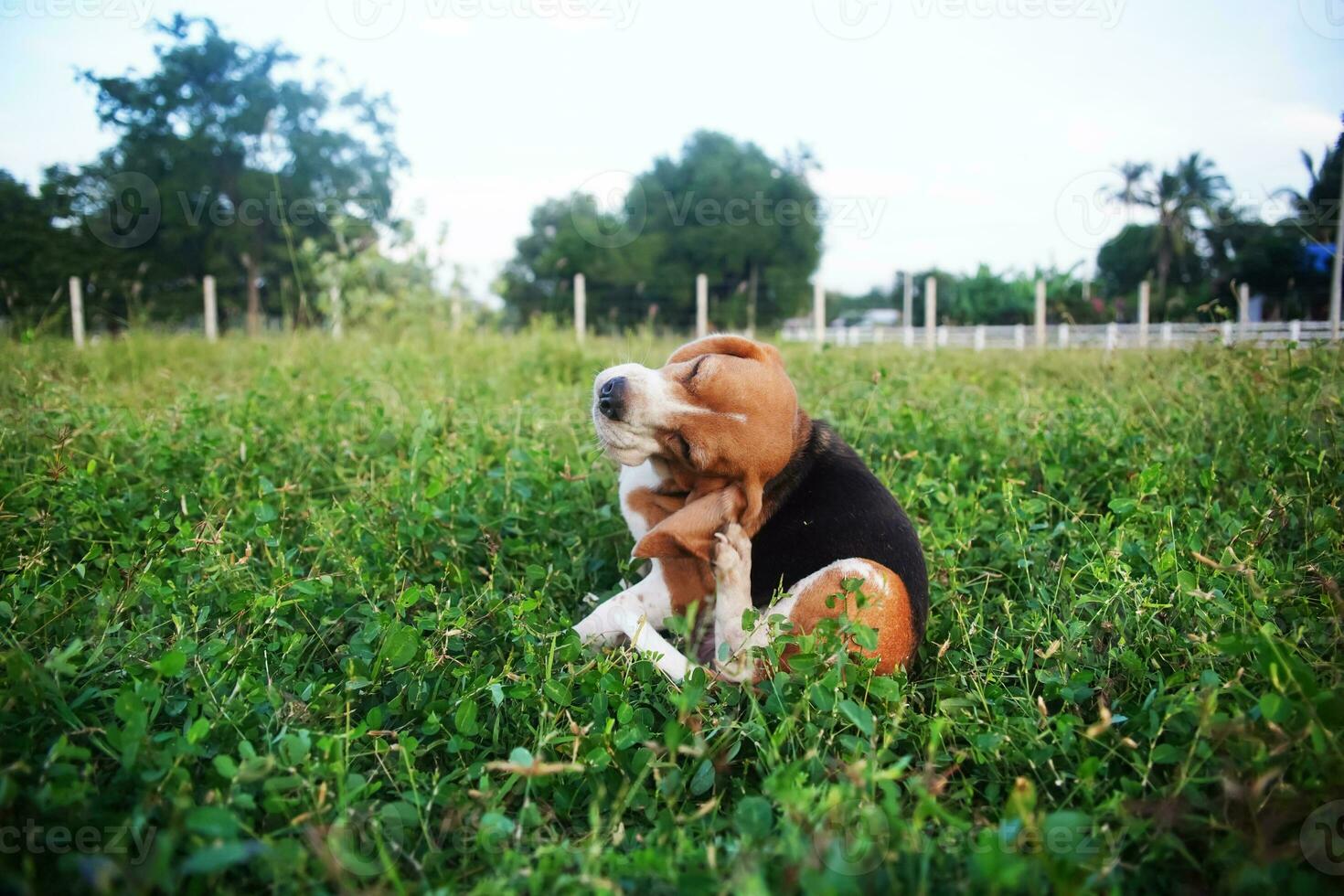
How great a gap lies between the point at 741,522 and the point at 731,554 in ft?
0.57

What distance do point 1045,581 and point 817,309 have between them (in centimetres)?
1375

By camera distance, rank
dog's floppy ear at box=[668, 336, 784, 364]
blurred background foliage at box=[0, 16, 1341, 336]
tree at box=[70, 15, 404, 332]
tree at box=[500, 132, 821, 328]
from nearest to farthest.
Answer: dog's floppy ear at box=[668, 336, 784, 364]
blurred background foliage at box=[0, 16, 1341, 336]
tree at box=[70, 15, 404, 332]
tree at box=[500, 132, 821, 328]

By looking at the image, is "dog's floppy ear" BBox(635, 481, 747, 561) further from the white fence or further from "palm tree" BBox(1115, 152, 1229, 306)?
"palm tree" BBox(1115, 152, 1229, 306)

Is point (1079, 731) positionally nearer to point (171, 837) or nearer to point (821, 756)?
point (821, 756)

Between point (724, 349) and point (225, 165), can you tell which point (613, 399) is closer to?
point (724, 349)

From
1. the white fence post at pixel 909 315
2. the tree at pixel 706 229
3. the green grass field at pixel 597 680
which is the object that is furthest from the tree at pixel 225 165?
the green grass field at pixel 597 680

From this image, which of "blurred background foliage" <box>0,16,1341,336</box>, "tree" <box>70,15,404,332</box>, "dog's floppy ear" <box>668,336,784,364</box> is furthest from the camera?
"tree" <box>70,15,404,332</box>

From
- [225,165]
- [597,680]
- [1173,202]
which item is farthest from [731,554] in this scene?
[1173,202]

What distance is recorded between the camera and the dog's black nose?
2.47 metres

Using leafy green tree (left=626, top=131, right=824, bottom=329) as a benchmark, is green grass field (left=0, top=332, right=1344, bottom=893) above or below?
below

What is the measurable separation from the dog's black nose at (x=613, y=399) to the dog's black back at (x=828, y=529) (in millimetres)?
640

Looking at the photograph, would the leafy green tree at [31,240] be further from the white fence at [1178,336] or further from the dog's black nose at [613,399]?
the dog's black nose at [613,399]

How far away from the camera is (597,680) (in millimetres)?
2242

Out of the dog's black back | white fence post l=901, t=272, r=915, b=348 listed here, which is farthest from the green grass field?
white fence post l=901, t=272, r=915, b=348
